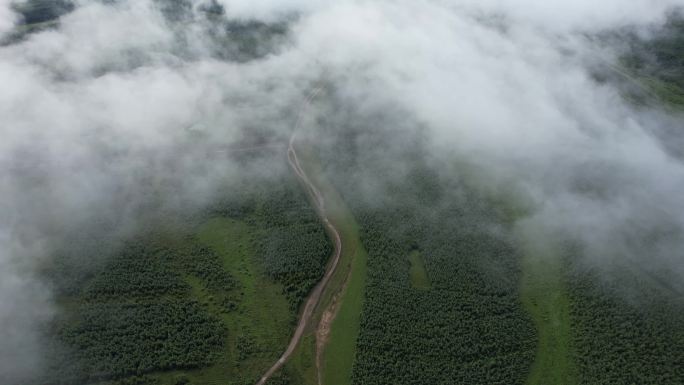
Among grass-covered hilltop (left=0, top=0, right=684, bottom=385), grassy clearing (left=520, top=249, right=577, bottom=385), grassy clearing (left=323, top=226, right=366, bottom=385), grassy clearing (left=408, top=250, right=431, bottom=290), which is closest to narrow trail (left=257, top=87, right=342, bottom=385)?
grass-covered hilltop (left=0, top=0, right=684, bottom=385)

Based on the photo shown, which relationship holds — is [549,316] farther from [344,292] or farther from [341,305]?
[341,305]

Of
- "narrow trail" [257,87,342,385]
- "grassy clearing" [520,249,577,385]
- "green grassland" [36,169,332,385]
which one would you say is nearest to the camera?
"green grassland" [36,169,332,385]

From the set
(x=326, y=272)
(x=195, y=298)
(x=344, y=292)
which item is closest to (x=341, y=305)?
(x=344, y=292)

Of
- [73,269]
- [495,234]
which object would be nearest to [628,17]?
[495,234]

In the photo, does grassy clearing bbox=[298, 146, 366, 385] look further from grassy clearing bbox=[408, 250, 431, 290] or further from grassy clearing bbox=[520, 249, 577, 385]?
grassy clearing bbox=[520, 249, 577, 385]

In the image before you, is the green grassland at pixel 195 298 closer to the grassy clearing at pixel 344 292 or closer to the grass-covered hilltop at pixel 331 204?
the grass-covered hilltop at pixel 331 204
